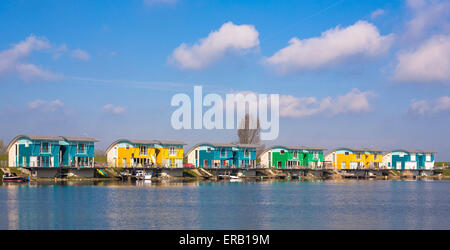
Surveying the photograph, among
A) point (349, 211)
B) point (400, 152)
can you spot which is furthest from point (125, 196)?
point (400, 152)

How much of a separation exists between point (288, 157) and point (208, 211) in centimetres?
6699

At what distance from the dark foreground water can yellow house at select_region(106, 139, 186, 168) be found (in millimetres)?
28943

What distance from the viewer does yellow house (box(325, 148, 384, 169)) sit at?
118500mm

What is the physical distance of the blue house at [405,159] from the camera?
12781 centimetres

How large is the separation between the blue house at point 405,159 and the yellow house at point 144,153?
59619 mm

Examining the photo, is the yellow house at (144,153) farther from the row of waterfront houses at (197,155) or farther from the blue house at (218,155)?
the blue house at (218,155)

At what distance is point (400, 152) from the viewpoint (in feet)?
421

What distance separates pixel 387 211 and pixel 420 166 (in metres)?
92.2

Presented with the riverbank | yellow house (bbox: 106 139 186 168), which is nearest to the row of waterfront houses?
yellow house (bbox: 106 139 186 168)

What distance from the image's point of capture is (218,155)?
323 feet

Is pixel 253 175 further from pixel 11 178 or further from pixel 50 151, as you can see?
pixel 11 178

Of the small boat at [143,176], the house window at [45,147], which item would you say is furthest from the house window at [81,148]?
the small boat at [143,176]

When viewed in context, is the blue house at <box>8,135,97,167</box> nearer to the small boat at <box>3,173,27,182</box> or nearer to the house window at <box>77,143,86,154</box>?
the house window at <box>77,143,86,154</box>

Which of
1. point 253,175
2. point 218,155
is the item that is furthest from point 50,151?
point 253,175
